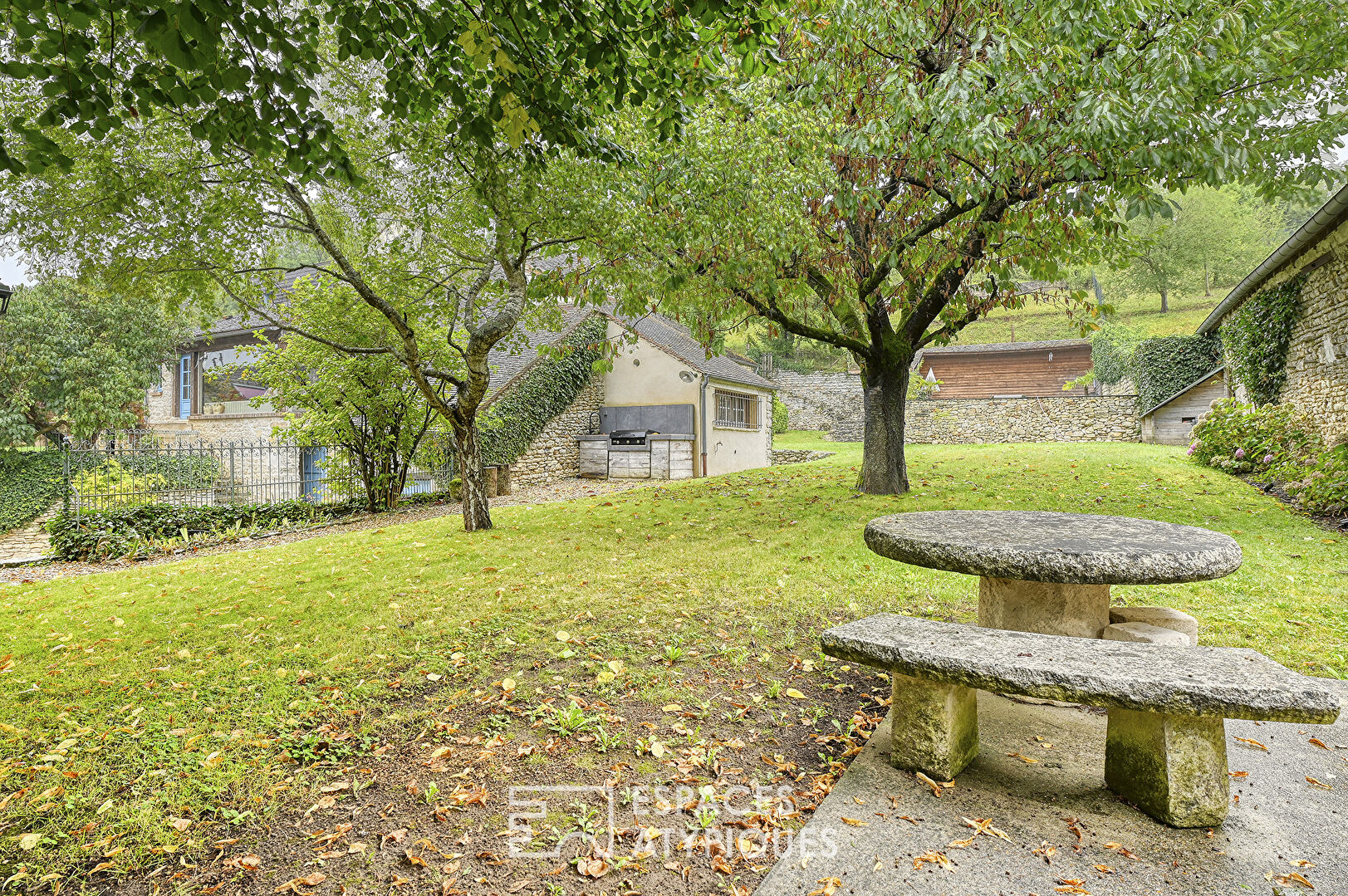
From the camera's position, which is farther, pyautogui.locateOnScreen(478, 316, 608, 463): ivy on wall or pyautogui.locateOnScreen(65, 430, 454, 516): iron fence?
pyautogui.locateOnScreen(478, 316, 608, 463): ivy on wall

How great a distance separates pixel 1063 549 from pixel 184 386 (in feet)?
84.3

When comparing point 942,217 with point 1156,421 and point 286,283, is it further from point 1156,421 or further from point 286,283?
point 286,283

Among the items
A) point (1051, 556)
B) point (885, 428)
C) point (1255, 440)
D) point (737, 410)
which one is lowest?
point (1051, 556)

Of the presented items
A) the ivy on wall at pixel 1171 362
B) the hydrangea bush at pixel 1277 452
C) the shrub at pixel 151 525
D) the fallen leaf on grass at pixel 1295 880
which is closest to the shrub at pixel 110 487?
the shrub at pixel 151 525

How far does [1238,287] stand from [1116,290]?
94.3 ft

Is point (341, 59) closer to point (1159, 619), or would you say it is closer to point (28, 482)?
point (1159, 619)

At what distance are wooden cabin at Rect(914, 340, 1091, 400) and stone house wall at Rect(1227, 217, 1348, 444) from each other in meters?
20.1

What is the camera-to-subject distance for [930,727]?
257 centimetres

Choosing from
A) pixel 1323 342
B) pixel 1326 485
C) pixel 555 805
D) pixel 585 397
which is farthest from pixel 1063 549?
pixel 585 397

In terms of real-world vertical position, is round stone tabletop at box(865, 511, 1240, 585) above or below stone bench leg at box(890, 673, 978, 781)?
above

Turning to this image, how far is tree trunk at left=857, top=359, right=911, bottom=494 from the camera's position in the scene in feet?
33.7

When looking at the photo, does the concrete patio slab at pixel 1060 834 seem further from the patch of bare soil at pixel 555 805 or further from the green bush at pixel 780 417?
the green bush at pixel 780 417

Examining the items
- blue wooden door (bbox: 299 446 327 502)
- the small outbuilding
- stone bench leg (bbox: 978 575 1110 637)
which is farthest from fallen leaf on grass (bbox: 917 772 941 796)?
the small outbuilding

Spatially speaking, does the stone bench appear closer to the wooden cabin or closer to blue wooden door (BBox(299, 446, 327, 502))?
blue wooden door (BBox(299, 446, 327, 502))
